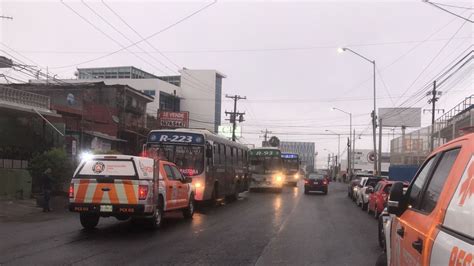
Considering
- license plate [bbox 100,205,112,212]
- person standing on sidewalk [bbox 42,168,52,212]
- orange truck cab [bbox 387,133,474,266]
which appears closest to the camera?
orange truck cab [bbox 387,133,474,266]

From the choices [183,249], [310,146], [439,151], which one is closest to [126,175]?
[183,249]

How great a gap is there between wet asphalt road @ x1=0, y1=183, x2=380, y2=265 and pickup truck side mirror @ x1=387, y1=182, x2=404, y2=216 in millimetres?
5078

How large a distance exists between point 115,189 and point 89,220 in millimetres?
1505

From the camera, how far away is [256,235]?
1367cm

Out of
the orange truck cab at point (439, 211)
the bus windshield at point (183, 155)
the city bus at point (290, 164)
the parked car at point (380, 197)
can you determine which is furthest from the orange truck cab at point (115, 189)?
the city bus at point (290, 164)

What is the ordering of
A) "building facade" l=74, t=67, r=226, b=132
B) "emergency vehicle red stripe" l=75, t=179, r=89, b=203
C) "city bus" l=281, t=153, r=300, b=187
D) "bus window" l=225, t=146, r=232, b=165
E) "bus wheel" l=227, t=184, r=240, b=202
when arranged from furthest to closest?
"building facade" l=74, t=67, r=226, b=132 → "city bus" l=281, t=153, r=300, b=187 → "bus wheel" l=227, t=184, r=240, b=202 → "bus window" l=225, t=146, r=232, b=165 → "emergency vehicle red stripe" l=75, t=179, r=89, b=203

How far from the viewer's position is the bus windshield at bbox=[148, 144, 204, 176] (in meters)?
21.7

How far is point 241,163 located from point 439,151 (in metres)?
27.3

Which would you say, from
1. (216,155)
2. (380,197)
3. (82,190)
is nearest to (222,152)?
(216,155)

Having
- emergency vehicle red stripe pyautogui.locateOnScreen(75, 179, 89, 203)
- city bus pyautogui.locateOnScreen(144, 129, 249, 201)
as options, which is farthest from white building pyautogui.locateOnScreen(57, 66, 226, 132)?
emergency vehicle red stripe pyautogui.locateOnScreen(75, 179, 89, 203)

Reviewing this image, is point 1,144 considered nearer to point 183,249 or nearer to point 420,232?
point 183,249

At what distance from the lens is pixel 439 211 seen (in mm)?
3473

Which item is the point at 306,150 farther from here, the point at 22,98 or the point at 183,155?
the point at 183,155

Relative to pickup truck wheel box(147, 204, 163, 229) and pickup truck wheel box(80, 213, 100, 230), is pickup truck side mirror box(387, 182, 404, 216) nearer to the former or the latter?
pickup truck wheel box(147, 204, 163, 229)
